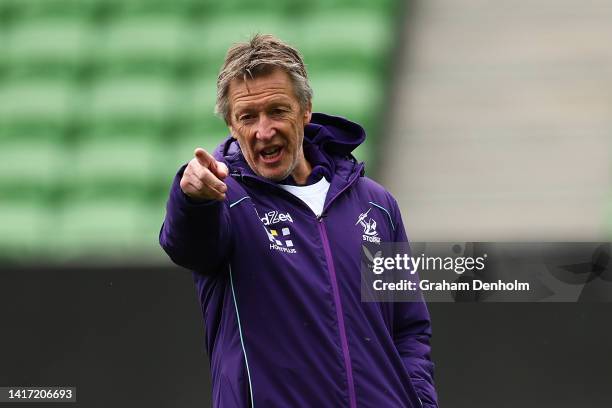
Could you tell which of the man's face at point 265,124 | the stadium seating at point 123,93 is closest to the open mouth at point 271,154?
the man's face at point 265,124

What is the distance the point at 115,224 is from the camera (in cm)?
433

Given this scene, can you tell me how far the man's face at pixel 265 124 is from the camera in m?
1.90

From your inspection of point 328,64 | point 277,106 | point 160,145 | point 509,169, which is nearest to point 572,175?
point 509,169

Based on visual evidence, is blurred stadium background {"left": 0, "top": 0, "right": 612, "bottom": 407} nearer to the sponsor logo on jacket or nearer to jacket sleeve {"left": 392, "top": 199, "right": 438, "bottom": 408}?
jacket sleeve {"left": 392, "top": 199, "right": 438, "bottom": 408}

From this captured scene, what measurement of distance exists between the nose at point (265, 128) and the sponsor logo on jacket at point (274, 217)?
5.6 inches

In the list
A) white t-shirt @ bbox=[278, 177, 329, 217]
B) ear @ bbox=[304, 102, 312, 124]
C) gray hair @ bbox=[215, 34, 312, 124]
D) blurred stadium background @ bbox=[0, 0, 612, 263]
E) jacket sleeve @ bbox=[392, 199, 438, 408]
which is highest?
blurred stadium background @ bbox=[0, 0, 612, 263]

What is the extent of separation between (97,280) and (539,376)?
1.58 meters

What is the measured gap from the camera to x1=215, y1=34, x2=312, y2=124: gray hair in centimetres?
191

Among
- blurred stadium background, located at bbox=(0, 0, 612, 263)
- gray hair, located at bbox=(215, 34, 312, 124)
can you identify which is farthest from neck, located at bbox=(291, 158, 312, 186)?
blurred stadium background, located at bbox=(0, 0, 612, 263)

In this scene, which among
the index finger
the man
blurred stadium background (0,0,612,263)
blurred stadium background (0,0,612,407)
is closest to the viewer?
the index finger

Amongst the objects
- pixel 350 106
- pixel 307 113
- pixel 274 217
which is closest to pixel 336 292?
pixel 274 217

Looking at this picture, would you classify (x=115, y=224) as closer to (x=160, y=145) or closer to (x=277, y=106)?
(x=160, y=145)

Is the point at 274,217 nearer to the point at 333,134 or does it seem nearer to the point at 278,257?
the point at 278,257

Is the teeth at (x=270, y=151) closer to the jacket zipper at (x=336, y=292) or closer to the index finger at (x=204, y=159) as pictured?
the jacket zipper at (x=336, y=292)
